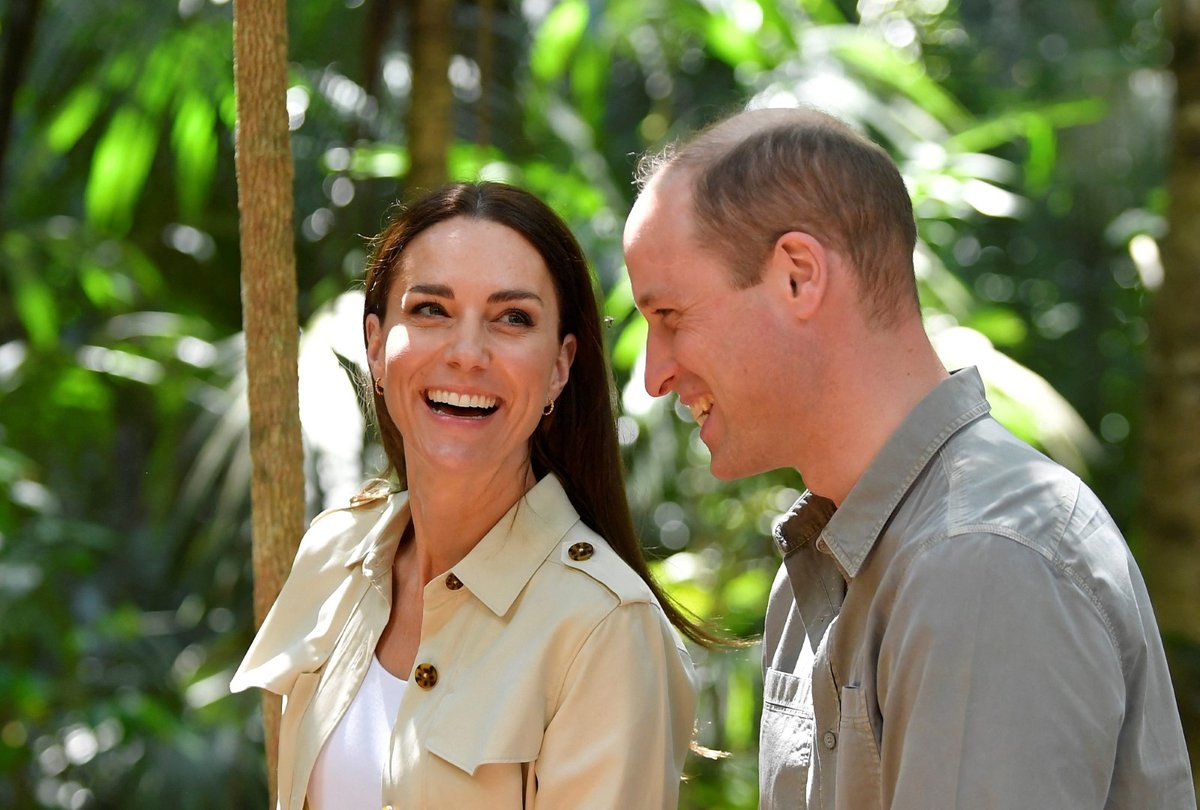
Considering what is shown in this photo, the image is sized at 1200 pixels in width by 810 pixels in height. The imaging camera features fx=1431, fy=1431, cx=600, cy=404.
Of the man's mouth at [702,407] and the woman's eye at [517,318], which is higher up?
the woman's eye at [517,318]

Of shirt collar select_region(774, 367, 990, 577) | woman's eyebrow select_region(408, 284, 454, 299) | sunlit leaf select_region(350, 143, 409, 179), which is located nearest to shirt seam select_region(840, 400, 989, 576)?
shirt collar select_region(774, 367, 990, 577)

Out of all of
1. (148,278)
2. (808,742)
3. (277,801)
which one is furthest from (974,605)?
A: (148,278)

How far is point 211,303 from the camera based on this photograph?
621cm

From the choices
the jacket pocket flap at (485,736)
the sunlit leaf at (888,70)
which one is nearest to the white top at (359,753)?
the jacket pocket flap at (485,736)

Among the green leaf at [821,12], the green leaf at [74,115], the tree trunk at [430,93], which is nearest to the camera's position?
the tree trunk at [430,93]

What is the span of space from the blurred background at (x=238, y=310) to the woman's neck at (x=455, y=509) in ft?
3.38

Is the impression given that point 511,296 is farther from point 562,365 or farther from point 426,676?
point 426,676

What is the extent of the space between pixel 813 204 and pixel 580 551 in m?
0.69

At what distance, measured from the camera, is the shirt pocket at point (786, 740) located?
1687 millimetres

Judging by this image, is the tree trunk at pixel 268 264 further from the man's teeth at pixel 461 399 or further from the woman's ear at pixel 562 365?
the woman's ear at pixel 562 365

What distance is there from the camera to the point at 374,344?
221 centimetres

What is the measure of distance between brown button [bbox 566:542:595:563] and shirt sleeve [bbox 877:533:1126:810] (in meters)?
0.76

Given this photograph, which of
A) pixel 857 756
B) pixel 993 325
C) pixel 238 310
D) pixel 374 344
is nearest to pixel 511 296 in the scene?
pixel 374 344

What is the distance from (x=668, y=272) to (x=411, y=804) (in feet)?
2.61
